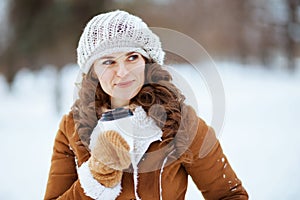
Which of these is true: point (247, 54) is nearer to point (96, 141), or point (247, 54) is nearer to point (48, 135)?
point (48, 135)

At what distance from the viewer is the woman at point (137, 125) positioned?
0.83 meters

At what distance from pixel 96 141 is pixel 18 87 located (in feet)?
20.9

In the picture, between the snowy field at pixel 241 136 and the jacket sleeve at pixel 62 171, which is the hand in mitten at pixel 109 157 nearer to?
the jacket sleeve at pixel 62 171

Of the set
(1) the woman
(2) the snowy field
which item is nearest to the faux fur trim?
(1) the woman

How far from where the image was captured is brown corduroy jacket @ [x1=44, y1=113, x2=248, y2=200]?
863 millimetres

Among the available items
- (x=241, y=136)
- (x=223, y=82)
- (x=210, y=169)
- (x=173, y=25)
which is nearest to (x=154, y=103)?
(x=210, y=169)

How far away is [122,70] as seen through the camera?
83cm

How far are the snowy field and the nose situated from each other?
10.0 inches

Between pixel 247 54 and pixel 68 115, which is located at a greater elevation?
pixel 247 54

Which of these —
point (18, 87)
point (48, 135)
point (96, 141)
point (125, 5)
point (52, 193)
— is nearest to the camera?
point (96, 141)

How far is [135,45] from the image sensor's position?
2.77 ft

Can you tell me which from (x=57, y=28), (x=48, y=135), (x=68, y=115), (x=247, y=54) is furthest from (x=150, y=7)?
(x=68, y=115)

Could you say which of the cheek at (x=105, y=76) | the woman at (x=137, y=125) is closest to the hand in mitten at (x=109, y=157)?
the woman at (x=137, y=125)

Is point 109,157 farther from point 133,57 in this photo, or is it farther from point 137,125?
point 133,57
